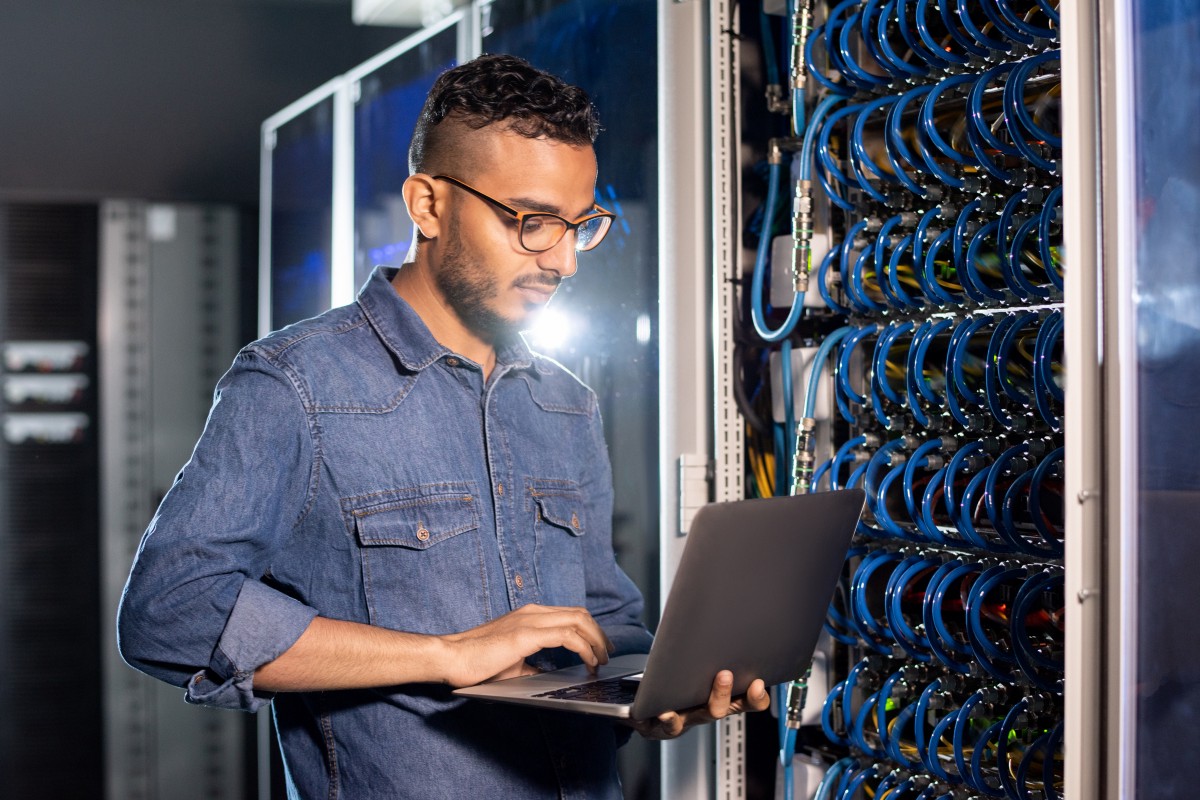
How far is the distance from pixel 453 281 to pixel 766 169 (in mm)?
959

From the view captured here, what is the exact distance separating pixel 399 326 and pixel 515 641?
46 centimetres

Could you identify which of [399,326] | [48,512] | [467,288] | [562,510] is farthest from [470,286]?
[48,512]

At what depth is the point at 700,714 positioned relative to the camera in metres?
1.41

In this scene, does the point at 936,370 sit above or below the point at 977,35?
below

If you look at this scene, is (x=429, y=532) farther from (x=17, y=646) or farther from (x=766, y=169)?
(x=17, y=646)

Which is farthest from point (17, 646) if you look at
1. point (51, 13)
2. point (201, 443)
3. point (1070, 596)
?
point (1070, 596)

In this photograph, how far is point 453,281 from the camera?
1.56m

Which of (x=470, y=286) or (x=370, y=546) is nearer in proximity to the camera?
(x=370, y=546)

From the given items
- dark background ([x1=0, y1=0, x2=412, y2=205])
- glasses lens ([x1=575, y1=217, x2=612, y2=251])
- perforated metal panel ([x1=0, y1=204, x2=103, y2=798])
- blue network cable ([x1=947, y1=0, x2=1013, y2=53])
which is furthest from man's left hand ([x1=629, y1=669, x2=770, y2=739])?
dark background ([x1=0, y1=0, x2=412, y2=205])

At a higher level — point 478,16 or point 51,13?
point 51,13

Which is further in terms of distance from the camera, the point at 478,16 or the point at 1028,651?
the point at 478,16

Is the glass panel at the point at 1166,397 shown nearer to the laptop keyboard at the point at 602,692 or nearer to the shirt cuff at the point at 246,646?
the laptop keyboard at the point at 602,692

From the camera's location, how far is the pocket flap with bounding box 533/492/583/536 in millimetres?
1650

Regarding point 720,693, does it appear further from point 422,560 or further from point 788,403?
point 788,403
